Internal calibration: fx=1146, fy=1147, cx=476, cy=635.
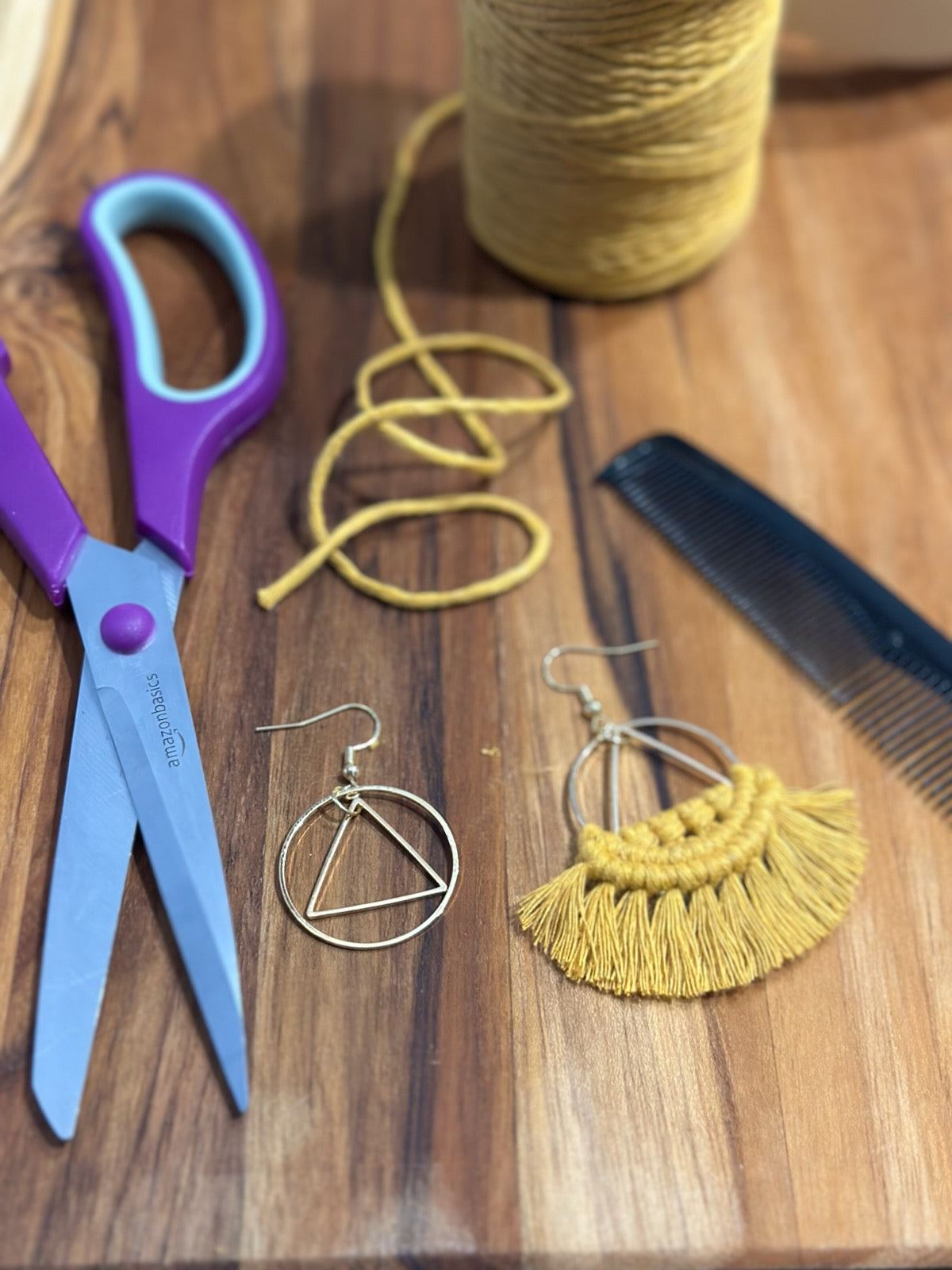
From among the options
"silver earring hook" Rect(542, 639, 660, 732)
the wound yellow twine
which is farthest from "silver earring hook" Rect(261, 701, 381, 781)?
the wound yellow twine

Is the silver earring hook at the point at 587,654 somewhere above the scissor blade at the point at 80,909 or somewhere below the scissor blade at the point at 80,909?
below

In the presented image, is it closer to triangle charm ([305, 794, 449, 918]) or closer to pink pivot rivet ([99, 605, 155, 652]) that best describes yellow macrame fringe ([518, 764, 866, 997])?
triangle charm ([305, 794, 449, 918])

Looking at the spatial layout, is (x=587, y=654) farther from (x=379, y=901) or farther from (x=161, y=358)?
(x=161, y=358)

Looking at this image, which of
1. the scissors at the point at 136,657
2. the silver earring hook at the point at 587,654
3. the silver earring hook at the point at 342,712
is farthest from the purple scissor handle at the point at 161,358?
the silver earring hook at the point at 587,654

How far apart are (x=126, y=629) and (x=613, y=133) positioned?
0.42 m

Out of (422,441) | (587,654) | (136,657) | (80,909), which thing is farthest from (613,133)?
(80,909)

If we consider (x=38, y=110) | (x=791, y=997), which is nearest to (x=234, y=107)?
(x=38, y=110)

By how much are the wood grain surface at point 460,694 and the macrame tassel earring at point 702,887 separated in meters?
0.01

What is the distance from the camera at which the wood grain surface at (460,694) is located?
0.52 meters

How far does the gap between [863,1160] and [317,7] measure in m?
0.96

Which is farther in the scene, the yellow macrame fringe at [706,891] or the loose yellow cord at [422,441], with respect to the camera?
the loose yellow cord at [422,441]

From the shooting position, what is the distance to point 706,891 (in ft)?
1.98

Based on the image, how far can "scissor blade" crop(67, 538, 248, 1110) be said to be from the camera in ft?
1.75

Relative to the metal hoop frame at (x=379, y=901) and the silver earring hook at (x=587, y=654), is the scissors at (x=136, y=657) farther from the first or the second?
the silver earring hook at (x=587, y=654)
